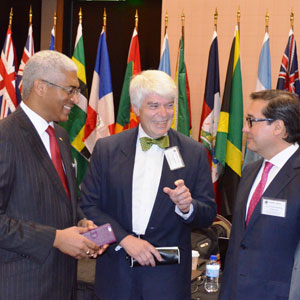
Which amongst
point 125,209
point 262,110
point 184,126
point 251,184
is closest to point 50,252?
point 125,209

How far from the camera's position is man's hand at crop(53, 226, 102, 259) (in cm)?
224

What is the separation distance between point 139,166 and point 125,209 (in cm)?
25

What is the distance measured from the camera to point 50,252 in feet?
7.55

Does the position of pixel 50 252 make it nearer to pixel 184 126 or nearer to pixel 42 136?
pixel 42 136

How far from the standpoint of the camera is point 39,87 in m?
2.46

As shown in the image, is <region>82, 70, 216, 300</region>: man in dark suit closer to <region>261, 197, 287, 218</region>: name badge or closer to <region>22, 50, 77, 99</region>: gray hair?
<region>261, 197, 287, 218</region>: name badge

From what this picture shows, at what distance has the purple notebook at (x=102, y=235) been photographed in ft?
7.79

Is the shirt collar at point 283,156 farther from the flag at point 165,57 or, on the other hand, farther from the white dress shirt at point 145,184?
the flag at point 165,57

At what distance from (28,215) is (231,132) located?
3.54 metres

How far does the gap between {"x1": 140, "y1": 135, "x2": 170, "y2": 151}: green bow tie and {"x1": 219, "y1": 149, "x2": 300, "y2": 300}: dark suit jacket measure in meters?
0.56

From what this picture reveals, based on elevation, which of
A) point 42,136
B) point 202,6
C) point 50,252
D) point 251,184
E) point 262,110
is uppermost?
point 202,6

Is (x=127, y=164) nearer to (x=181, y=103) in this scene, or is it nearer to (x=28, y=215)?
(x=28, y=215)

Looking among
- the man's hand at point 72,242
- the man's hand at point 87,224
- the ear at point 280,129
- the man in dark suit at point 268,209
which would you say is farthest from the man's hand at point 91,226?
the ear at point 280,129

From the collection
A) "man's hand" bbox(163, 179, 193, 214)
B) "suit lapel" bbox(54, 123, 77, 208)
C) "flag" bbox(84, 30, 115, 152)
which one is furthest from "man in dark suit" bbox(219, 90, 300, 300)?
"flag" bbox(84, 30, 115, 152)
